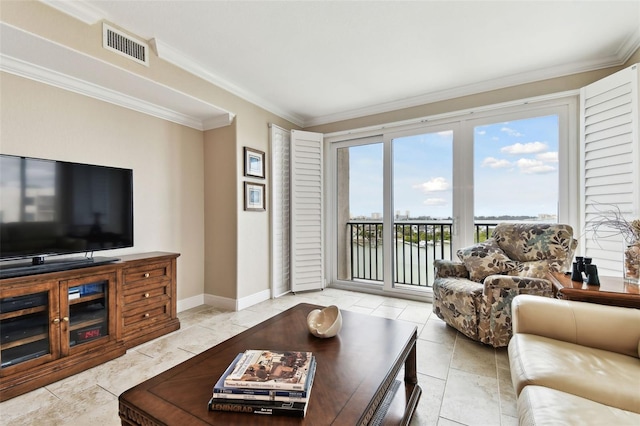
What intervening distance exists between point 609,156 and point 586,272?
1.31 meters

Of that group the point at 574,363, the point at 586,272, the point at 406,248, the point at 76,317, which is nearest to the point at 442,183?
the point at 406,248

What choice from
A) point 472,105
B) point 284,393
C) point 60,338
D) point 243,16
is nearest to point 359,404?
point 284,393

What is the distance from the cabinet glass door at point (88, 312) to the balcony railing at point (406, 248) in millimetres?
3155

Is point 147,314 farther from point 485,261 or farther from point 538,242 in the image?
point 538,242

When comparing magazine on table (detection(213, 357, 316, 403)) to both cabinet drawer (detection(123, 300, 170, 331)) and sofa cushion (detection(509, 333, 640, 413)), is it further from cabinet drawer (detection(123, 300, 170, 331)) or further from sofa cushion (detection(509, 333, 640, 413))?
cabinet drawer (detection(123, 300, 170, 331))

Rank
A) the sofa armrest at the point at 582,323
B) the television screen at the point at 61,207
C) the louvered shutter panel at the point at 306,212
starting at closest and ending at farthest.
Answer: the sofa armrest at the point at 582,323
the television screen at the point at 61,207
the louvered shutter panel at the point at 306,212

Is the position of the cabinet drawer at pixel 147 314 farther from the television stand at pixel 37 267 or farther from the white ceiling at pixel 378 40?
the white ceiling at pixel 378 40

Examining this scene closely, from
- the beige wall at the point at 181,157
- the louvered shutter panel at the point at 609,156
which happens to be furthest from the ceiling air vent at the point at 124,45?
the louvered shutter panel at the point at 609,156

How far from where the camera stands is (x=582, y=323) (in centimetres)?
140

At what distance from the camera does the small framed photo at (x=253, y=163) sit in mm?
3314

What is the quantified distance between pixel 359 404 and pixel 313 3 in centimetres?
234

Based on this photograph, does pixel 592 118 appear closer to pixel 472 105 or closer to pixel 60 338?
pixel 472 105

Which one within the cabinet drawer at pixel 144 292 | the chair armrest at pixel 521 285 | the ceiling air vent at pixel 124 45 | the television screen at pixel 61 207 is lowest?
the cabinet drawer at pixel 144 292

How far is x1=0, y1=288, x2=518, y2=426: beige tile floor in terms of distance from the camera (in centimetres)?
153
